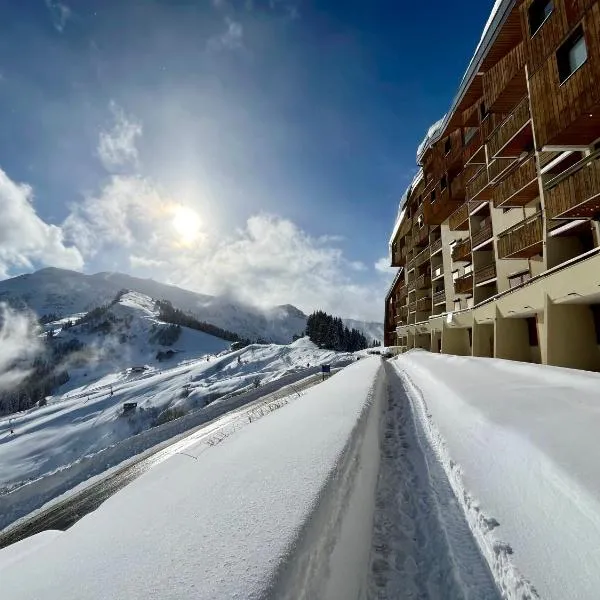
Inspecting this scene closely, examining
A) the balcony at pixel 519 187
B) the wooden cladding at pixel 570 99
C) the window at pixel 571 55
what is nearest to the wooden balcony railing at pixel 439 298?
the balcony at pixel 519 187

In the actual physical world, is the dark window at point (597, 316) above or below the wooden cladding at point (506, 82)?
below

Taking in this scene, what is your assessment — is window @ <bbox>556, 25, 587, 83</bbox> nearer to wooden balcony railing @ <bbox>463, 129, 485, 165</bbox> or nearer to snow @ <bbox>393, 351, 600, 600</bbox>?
snow @ <bbox>393, 351, 600, 600</bbox>

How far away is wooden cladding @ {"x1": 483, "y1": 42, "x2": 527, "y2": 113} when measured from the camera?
15391 mm

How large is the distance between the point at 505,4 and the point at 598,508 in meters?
20.7

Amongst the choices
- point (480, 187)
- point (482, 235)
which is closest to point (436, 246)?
point (482, 235)

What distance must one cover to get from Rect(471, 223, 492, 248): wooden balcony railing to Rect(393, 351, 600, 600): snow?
14459 mm

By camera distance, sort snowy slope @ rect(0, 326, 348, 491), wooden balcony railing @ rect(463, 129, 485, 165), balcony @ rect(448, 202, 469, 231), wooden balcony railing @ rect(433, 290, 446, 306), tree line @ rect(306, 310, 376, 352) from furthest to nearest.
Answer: tree line @ rect(306, 310, 376, 352)
snowy slope @ rect(0, 326, 348, 491)
wooden balcony railing @ rect(433, 290, 446, 306)
balcony @ rect(448, 202, 469, 231)
wooden balcony railing @ rect(463, 129, 485, 165)

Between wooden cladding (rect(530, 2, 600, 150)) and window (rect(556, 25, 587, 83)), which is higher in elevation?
window (rect(556, 25, 587, 83))

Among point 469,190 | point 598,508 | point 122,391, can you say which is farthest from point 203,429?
point 122,391

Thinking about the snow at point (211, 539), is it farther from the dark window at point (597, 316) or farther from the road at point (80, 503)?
the dark window at point (597, 316)

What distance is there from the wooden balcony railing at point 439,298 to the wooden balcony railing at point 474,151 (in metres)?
12.3

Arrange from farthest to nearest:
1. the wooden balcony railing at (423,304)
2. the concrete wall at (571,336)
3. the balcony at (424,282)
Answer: the balcony at (424,282) < the wooden balcony railing at (423,304) < the concrete wall at (571,336)

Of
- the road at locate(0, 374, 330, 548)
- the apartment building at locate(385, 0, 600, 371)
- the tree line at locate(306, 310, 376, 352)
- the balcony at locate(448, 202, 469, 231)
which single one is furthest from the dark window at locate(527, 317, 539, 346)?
the tree line at locate(306, 310, 376, 352)

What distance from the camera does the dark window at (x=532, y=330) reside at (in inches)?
685
